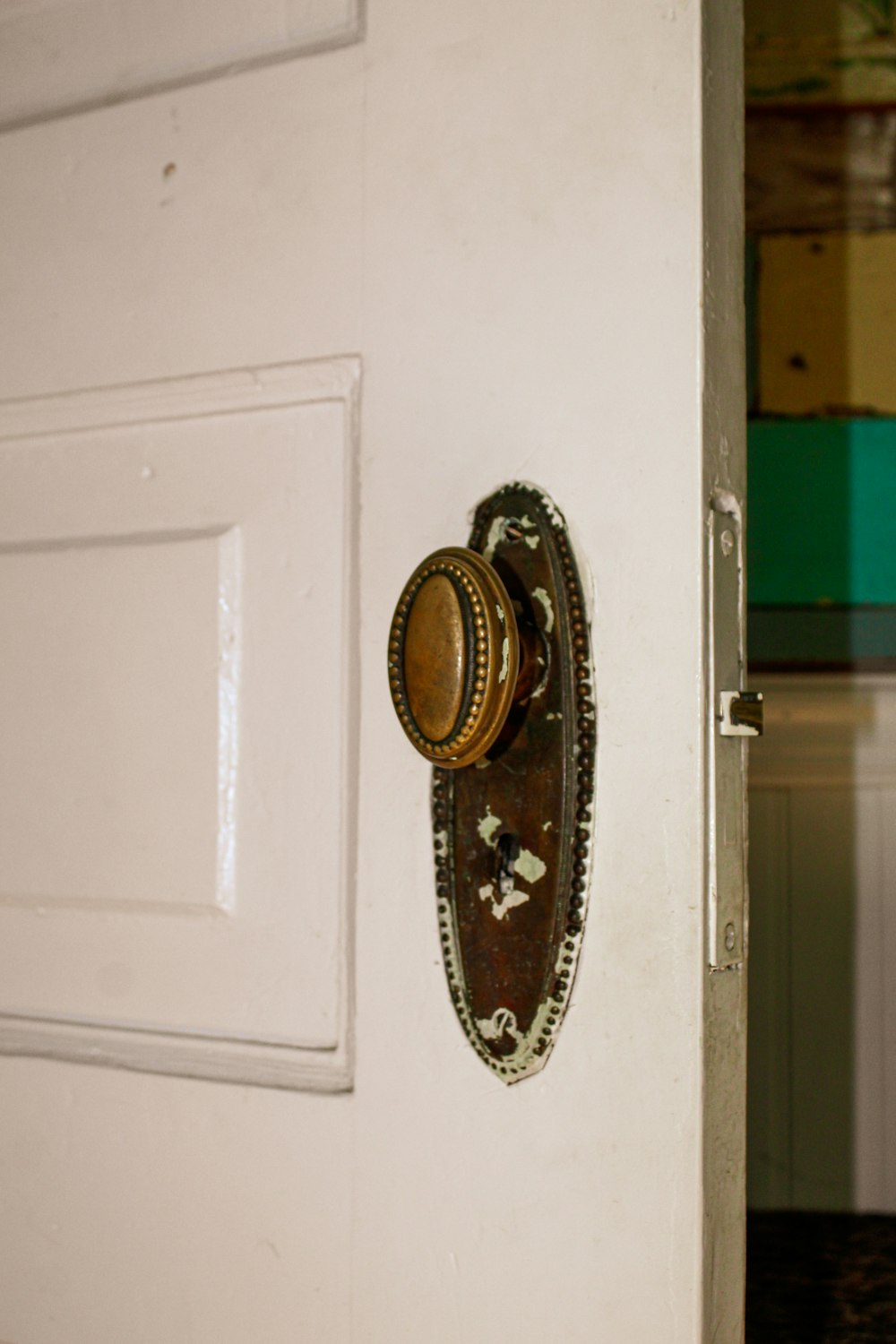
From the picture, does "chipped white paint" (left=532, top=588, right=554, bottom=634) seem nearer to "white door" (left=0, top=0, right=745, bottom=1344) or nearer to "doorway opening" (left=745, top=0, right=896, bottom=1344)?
"white door" (left=0, top=0, right=745, bottom=1344)

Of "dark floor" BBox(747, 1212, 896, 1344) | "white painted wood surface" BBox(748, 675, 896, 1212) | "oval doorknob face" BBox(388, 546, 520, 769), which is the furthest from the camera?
"white painted wood surface" BBox(748, 675, 896, 1212)

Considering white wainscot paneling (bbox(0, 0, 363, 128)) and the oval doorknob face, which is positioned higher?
white wainscot paneling (bbox(0, 0, 363, 128))

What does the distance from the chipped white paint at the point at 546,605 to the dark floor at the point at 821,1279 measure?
81 cm

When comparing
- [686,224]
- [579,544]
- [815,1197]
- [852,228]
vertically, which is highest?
[852,228]

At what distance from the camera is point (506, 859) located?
438 millimetres

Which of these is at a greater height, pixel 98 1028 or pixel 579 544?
pixel 579 544

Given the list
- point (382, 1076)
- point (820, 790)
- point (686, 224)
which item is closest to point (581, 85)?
point (686, 224)

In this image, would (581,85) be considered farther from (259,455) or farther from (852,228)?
(852,228)

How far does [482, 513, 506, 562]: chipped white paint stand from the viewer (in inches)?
17.6

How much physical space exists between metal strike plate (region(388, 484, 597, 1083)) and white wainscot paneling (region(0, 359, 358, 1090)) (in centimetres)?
6

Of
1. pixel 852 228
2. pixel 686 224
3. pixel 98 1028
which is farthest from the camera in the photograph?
pixel 852 228

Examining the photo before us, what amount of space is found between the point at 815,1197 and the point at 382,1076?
3.17ft

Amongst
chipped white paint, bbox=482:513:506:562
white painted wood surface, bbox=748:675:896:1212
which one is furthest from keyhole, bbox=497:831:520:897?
white painted wood surface, bbox=748:675:896:1212

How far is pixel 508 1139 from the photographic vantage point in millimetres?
429
